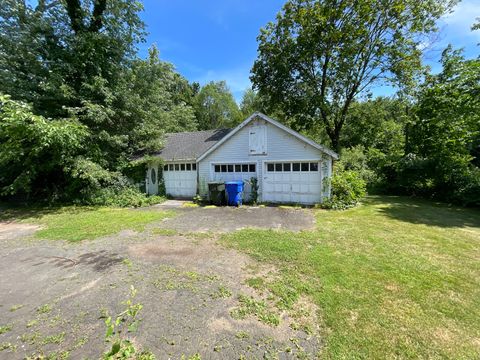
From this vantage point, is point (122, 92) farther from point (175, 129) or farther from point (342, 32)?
point (342, 32)

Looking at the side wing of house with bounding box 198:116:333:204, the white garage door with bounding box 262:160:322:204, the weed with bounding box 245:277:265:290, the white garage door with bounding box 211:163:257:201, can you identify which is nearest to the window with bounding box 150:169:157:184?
the side wing of house with bounding box 198:116:333:204

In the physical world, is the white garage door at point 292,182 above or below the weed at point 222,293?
above

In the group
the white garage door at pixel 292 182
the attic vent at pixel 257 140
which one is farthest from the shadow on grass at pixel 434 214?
the attic vent at pixel 257 140

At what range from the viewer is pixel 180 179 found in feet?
46.4

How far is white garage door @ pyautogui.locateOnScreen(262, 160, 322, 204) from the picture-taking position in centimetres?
1089

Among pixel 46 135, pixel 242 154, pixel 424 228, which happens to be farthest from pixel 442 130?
pixel 46 135

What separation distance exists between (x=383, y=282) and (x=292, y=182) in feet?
24.3

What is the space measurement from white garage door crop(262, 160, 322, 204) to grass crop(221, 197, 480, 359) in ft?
10.9

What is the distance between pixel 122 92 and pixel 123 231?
9376 millimetres

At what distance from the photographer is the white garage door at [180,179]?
1372 cm

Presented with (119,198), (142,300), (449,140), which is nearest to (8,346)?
(142,300)

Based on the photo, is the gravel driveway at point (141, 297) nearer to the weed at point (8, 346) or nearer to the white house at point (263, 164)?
the weed at point (8, 346)

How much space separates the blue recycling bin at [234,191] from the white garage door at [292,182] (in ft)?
4.47

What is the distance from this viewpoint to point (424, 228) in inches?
292
